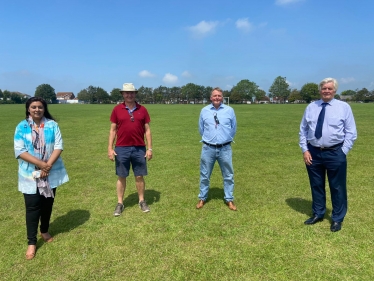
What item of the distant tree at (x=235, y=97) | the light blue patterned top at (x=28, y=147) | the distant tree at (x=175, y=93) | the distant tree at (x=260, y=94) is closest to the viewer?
the light blue patterned top at (x=28, y=147)

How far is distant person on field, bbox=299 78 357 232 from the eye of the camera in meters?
3.86

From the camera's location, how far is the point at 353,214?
4.59 meters

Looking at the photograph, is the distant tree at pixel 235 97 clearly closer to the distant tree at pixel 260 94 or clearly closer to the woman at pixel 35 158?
the distant tree at pixel 260 94

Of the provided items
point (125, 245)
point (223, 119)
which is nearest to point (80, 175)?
point (125, 245)

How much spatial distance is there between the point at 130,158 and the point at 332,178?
3.25 m

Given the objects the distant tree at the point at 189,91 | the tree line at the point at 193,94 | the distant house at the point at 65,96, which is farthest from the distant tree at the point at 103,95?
the distant house at the point at 65,96

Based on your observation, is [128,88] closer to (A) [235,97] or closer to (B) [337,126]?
(B) [337,126]

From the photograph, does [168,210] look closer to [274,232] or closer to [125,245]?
[125,245]

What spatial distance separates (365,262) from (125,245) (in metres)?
3.06

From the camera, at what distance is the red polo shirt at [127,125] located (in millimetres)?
4492

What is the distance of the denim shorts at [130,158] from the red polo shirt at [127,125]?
10cm

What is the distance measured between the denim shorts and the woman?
1.12 metres

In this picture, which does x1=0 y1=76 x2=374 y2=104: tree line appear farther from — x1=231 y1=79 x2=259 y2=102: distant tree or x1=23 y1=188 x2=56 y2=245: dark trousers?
x1=23 y1=188 x2=56 y2=245: dark trousers

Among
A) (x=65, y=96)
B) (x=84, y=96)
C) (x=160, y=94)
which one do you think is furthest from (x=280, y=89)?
(x=65, y=96)
